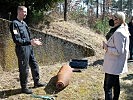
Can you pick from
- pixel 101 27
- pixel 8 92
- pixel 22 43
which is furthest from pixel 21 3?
pixel 101 27

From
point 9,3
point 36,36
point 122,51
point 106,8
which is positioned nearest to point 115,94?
point 122,51

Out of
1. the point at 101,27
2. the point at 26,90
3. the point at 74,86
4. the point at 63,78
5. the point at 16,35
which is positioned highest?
the point at 16,35

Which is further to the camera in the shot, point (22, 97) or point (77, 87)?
point (77, 87)

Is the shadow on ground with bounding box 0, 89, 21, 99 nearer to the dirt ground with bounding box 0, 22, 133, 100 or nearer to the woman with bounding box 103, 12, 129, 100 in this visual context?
the dirt ground with bounding box 0, 22, 133, 100

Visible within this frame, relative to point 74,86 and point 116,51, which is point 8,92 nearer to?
point 74,86

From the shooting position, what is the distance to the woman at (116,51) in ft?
21.0

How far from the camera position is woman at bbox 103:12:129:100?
6.41 meters

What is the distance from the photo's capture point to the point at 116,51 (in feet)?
21.1

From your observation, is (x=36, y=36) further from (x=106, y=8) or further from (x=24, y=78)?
(x=106, y=8)

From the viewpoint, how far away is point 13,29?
705 cm

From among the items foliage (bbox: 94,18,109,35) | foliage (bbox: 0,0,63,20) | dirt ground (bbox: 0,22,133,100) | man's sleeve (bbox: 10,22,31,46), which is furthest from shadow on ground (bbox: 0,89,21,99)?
foliage (bbox: 94,18,109,35)

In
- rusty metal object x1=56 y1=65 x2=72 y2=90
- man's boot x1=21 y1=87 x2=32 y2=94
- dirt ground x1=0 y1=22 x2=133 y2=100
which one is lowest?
dirt ground x1=0 y1=22 x2=133 y2=100

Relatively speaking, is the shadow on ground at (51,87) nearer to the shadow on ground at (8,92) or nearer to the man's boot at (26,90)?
the man's boot at (26,90)

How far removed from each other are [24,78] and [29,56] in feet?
1.52
